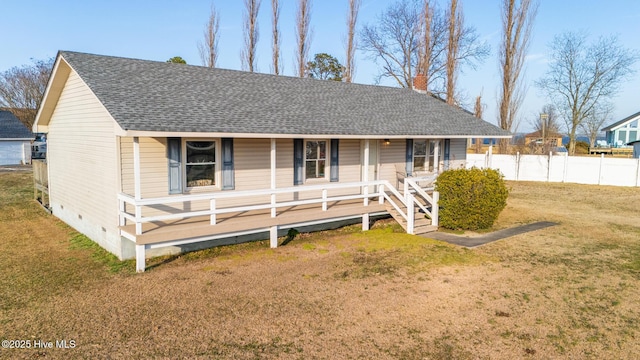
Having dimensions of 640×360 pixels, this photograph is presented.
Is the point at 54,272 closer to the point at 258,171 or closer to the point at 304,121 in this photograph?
the point at 258,171

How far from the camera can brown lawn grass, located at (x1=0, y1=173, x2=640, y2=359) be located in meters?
5.71

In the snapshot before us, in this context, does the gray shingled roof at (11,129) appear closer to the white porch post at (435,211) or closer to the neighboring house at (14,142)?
the neighboring house at (14,142)

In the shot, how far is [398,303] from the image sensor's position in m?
7.16

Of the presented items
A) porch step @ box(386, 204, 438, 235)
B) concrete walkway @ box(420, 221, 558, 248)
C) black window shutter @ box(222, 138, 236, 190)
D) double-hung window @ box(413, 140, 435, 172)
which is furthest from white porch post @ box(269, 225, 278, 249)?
double-hung window @ box(413, 140, 435, 172)

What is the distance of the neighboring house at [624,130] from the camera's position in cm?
5167

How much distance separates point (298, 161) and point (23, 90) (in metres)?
52.5

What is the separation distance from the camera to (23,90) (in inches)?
1957

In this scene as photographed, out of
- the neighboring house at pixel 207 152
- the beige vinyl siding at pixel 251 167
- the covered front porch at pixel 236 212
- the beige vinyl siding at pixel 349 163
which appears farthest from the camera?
the beige vinyl siding at pixel 349 163

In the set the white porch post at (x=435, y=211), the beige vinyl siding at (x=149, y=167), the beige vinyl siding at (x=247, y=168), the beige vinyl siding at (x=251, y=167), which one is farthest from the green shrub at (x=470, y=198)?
the beige vinyl siding at (x=149, y=167)

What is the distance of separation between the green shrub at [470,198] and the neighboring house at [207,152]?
0.55 metres

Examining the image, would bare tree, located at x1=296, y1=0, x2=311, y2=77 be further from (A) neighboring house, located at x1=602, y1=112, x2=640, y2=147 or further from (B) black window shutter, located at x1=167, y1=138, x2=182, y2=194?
(A) neighboring house, located at x1=602, y1=112, x2=640, y2=147

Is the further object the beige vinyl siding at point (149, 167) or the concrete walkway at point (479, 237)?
the concrete walkway at point (479, 237)

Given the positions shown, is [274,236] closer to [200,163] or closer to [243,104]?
[200,163]

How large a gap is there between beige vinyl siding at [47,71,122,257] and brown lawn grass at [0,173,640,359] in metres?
0.75
